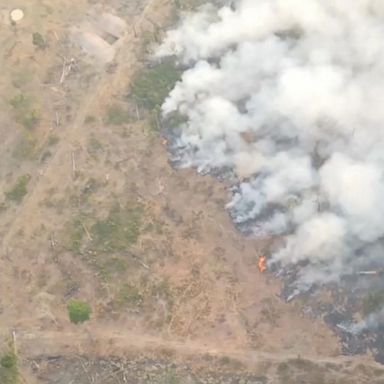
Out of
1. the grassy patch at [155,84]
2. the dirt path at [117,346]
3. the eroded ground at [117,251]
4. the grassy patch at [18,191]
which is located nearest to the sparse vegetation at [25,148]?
the eroded ground at [117,251]

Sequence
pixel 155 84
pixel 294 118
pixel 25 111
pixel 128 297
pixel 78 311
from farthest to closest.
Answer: pixel 155 84, pixel 25 111, pixel 294 118, pixel 128 297, pixel 78 311

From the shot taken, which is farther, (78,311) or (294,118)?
(294,118)

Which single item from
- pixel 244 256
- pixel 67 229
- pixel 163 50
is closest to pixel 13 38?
pixel 163 50

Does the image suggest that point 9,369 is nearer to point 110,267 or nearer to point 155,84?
point 110,267

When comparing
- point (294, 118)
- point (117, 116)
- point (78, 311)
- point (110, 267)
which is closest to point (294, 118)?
point (294, 118)

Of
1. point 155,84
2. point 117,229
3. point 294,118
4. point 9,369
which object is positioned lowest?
point 9,369

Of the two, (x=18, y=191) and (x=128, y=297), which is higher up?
(x=18, y=191)

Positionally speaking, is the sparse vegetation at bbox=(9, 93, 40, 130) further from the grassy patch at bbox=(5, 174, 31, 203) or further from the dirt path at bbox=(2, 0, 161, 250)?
the grassy patch at bbox=(5, 174, 31, 203)
